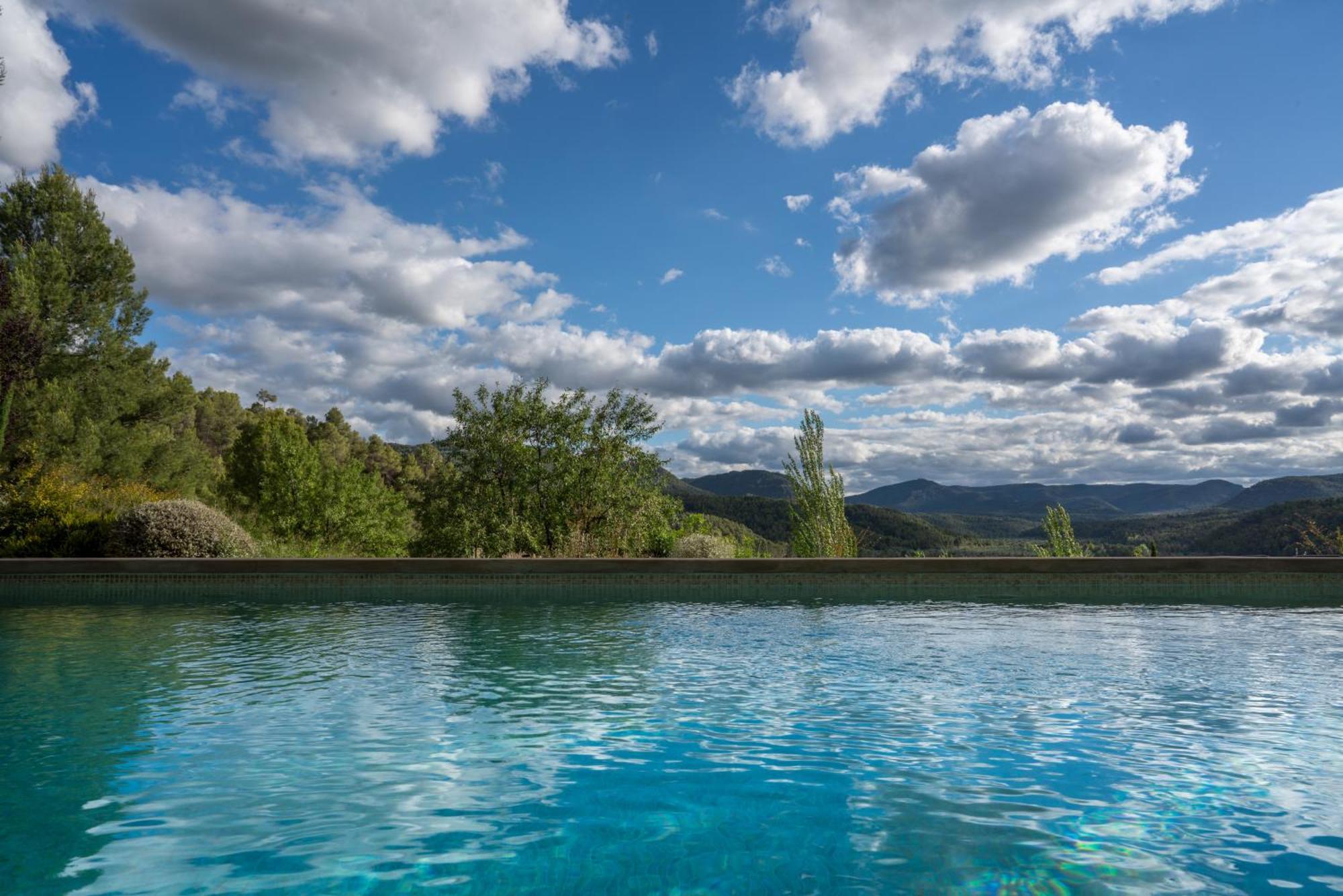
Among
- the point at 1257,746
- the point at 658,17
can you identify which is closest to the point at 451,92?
the point at 658,17

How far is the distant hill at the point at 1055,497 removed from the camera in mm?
149500

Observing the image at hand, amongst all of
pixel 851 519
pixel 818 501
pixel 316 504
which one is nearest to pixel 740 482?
pixel 851 519

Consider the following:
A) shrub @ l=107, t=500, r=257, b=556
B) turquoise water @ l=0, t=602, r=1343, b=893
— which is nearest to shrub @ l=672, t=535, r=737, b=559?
turquoise water @ l=0, t=602, r=1343, b=893

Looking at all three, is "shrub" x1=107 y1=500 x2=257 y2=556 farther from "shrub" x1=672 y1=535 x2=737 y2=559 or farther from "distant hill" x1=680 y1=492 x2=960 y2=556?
"distant hill" x1=680 y1=492 x2=960 y2=556

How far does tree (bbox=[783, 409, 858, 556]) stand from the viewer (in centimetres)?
1345

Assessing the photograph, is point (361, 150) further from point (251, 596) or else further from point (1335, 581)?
point (1335, 581)

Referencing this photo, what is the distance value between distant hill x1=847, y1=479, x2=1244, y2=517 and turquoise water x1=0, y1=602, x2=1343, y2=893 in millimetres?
141132

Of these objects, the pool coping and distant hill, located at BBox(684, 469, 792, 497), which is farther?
distant hill, located at BBox(684, 469, 792, 497)

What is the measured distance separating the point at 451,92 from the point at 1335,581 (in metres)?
13.3

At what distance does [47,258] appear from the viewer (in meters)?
20.7

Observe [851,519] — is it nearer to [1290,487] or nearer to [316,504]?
[316,504]

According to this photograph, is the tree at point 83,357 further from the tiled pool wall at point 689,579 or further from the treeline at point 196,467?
the tiled pool wall at point 689,579

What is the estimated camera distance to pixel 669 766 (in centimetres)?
387

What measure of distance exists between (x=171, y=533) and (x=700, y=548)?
304 inches
